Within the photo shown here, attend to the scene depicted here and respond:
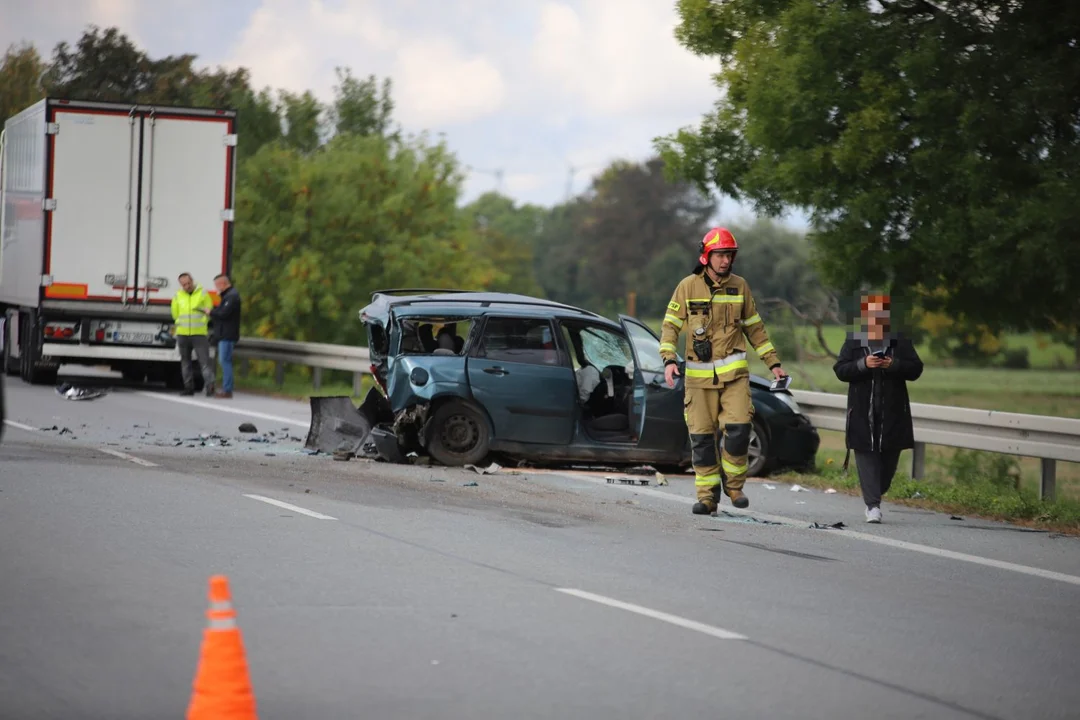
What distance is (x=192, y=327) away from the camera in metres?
22.9

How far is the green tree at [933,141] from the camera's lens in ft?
54.7

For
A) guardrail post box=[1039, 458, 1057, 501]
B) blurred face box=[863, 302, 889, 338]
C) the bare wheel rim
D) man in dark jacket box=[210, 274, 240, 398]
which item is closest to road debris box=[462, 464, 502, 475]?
the bare wheel rim

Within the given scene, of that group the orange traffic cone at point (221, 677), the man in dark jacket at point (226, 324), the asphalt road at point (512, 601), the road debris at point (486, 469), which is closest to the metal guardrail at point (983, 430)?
the asphalt road at point (512, 601)

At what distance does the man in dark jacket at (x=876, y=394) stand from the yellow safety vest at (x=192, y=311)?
42.7 feet

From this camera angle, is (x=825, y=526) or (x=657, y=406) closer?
(x=825, y=526)

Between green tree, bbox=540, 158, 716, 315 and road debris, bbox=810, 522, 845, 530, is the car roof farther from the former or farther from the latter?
green tree, bbox=540, 158, 716, 315

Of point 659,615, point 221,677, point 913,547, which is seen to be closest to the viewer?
point 221,677

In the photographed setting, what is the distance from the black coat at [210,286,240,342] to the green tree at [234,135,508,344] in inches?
592

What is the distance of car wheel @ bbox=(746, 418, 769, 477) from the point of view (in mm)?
14659

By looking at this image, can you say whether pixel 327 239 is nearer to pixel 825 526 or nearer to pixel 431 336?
pixel 431 336

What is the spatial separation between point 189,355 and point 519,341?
32.7ft

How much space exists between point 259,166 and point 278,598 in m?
33.6

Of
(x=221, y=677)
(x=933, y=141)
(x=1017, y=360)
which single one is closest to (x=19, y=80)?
(x=1017, y=360)

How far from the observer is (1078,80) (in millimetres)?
16578
